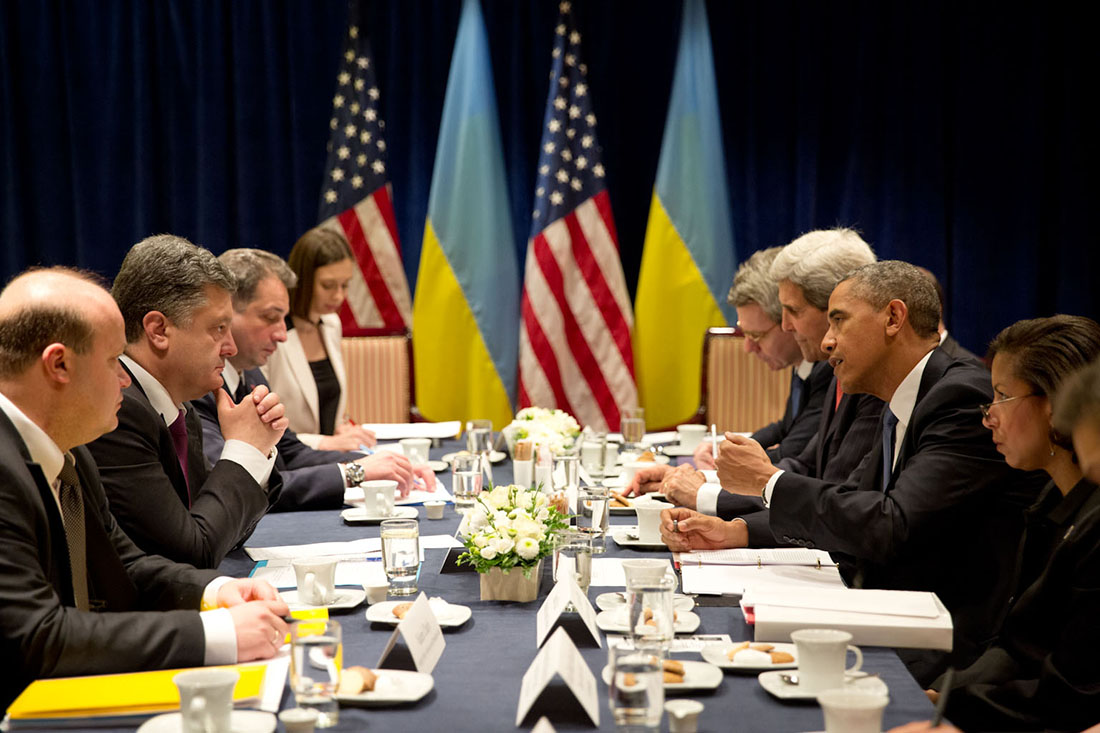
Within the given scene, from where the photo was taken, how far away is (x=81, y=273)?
2.08 m

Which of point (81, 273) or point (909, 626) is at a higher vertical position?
point (81, 273)

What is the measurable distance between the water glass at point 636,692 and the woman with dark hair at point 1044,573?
0.90 metres

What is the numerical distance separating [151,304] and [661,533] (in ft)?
4.45

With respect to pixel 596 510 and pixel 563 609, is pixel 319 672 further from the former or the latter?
pixel 596 510

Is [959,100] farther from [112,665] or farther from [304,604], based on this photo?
[112,665]

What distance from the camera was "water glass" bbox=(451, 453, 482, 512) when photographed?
3.13m

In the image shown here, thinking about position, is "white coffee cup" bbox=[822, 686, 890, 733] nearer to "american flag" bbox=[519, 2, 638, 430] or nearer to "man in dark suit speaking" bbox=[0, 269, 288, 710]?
"man in dark suit speaking" bbox=[0, 269, 288, 710]

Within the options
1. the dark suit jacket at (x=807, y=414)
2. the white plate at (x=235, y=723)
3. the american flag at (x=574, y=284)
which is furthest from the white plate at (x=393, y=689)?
the american flag at (x=574, y=284)

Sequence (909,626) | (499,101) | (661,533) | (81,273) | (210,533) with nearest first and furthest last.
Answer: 1. (909,626)
2. (81,273)
3. (210,533)
4. (661,533)
5. (499,101)

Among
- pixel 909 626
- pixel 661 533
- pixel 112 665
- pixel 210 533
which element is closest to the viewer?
pixel 112 665

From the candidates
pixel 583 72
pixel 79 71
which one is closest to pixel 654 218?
pixel 583 72

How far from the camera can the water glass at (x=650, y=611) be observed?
1777 millimetres

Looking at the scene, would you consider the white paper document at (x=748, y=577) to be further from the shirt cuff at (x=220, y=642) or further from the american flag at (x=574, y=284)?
the american flag at (x=574, y=284)

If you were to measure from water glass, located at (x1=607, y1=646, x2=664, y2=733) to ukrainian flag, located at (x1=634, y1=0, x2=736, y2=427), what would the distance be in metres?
5.02
